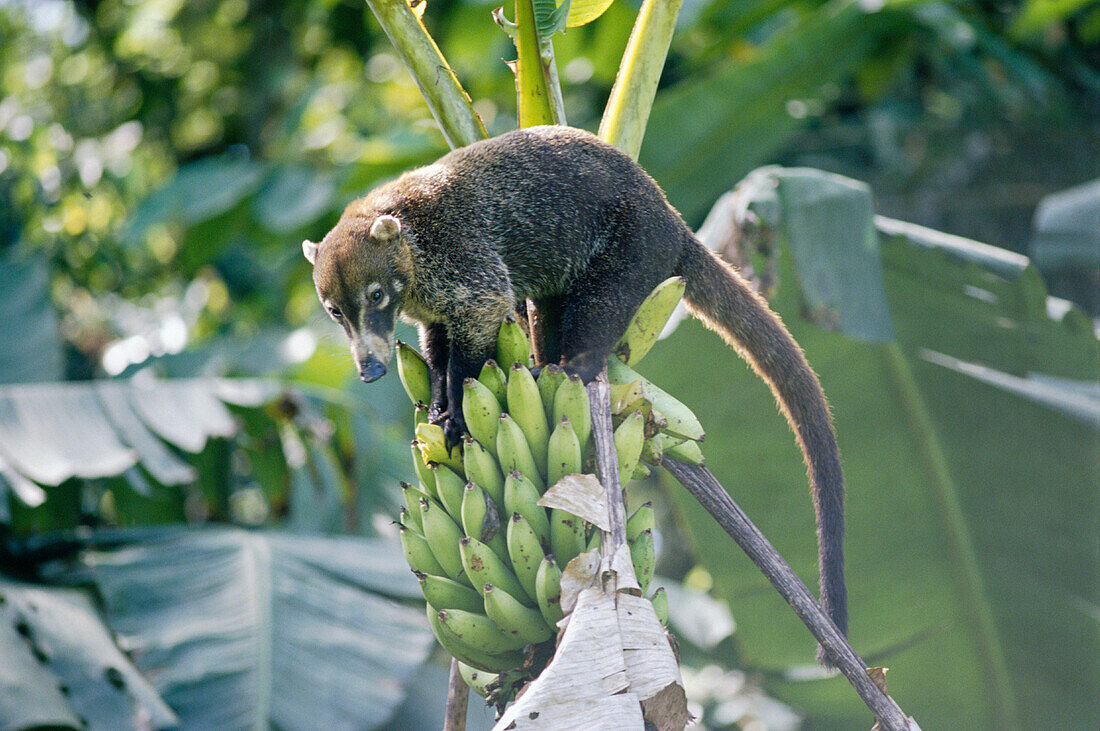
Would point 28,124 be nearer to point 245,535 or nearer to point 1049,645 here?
point 245,535

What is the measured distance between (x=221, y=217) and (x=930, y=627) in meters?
5.22

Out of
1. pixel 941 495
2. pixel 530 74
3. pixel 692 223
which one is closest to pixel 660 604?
pixel 530 74

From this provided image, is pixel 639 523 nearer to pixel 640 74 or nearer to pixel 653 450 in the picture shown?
pixel 653 450

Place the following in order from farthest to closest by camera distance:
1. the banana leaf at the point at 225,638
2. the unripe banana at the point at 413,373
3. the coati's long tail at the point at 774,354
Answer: the banana leaf at the point at 225,638 → the coati's long tail at the point at 774,354 → the unripe banana at the point at 413,373

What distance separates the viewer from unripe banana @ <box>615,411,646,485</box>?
138 cm

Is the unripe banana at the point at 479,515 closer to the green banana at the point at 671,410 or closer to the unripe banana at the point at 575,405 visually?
the unripe banana at the point at 575,405

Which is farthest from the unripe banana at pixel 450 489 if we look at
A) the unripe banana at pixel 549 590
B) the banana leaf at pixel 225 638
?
the banana leaf at pixel 225 638

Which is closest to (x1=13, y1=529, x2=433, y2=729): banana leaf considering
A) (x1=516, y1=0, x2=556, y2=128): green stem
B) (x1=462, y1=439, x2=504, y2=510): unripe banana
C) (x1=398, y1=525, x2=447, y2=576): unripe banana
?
(x1=398, y1=525, x2=447, y2=576): unripe banana

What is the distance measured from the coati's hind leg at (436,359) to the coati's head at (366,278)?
0.31 feet

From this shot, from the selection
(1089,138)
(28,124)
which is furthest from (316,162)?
(1089,138)

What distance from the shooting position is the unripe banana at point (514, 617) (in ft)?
4.50

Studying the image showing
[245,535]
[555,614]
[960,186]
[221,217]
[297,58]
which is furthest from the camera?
[297,58]

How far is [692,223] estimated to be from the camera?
14.4 feet

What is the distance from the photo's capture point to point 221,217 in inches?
242
